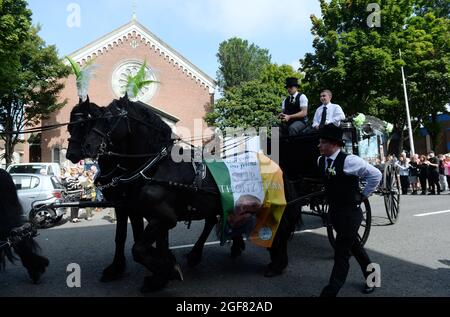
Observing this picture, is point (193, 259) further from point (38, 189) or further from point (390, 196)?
point (38, 189)

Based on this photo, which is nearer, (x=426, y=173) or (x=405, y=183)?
(x=426, y=173)

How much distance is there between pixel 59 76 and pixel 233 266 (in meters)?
22.2

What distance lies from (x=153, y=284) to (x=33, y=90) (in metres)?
23.1

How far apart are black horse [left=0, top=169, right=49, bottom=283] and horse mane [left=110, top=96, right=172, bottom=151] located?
1.63 m

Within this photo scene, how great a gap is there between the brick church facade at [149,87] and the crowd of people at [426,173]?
57.7ft

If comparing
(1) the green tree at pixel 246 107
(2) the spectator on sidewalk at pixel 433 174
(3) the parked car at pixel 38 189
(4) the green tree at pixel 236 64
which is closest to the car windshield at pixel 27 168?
(3) the parked car at pixel 38 189

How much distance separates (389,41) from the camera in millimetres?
25031

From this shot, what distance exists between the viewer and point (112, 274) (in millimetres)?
5156

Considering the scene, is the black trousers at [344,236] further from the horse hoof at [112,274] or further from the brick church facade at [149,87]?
the brick church facade at [149,87]

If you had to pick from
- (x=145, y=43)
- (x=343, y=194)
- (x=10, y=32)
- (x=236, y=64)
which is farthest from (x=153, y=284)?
(x=236, y=64)

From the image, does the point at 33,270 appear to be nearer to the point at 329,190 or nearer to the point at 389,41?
the point at 329,190

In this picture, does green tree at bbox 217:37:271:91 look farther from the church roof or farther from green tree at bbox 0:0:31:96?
green tree at bbox 0:0:31:96

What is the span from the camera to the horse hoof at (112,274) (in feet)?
16.8

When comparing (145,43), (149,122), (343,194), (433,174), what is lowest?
(433,174)
